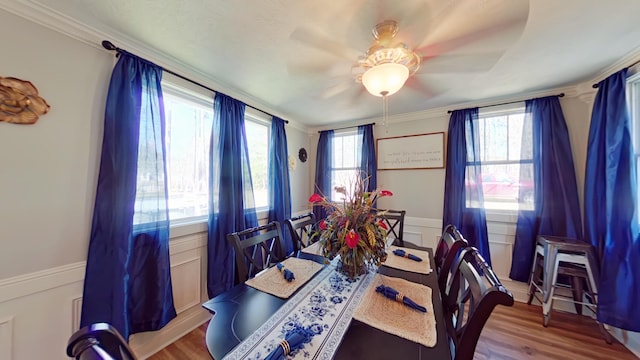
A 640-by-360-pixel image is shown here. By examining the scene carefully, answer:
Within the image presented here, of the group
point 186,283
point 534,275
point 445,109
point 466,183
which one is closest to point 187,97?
point 186,283

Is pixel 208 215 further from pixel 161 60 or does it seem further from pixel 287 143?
pixel 287 143

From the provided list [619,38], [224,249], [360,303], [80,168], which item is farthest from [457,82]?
[80,168]

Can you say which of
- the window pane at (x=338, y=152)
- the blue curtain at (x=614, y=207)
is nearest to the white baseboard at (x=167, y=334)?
the window pane at (x=338, y=152)

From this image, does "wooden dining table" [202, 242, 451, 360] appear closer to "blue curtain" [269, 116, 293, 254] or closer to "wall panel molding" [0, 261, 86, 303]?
"wall panel molding" [0, 261, 86, 303]

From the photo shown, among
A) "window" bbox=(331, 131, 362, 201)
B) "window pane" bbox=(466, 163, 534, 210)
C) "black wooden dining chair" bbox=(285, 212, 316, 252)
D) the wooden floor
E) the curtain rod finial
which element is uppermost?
the curtain rod finial

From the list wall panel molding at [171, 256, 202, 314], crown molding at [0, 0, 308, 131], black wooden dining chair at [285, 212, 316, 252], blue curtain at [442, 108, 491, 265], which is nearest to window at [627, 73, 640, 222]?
blue curtain at [442, 108, 491, 265]

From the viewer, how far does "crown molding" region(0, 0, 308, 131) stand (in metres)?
1.20

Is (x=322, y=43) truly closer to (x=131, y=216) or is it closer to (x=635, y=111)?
(x=131, y=216)

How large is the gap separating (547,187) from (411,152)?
1.48 metres

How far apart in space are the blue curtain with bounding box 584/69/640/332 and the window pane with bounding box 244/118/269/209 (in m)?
3.46

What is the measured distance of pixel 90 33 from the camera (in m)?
1.42

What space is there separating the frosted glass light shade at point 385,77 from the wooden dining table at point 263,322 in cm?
127

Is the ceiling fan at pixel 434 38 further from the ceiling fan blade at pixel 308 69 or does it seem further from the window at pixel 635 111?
the window at pixel 635 111

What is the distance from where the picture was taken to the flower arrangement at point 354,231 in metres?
1.26
